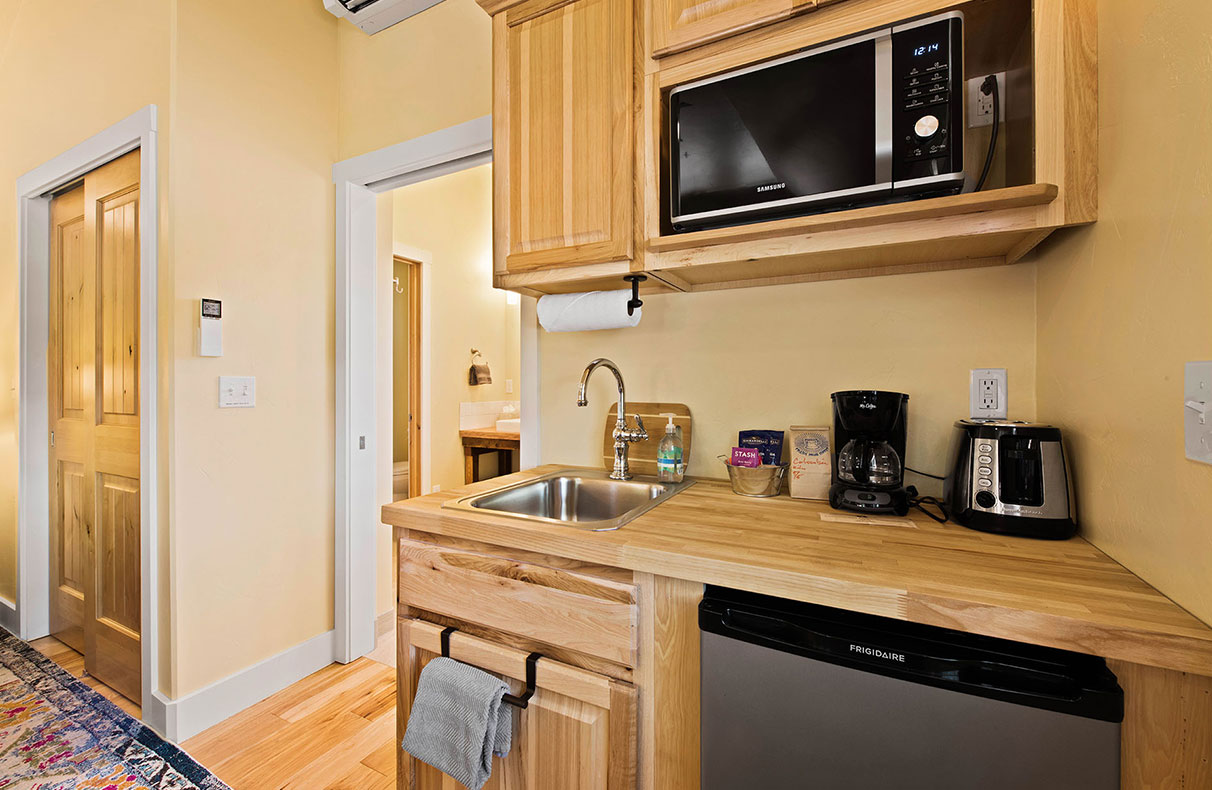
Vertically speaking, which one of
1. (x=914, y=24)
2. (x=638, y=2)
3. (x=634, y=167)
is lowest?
(x=634, y=167)

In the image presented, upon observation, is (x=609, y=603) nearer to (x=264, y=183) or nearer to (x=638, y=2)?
(x=638, y=2)

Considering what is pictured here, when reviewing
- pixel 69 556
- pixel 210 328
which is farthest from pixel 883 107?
pixel 69 556

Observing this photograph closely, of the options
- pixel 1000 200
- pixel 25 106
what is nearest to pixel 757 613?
pixel 1000 200

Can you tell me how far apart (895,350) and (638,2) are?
107 cm

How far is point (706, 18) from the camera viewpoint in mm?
1175

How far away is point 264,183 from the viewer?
1999mm

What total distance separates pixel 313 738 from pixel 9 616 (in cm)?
208

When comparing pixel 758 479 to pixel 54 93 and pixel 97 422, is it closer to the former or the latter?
pixel 97 422

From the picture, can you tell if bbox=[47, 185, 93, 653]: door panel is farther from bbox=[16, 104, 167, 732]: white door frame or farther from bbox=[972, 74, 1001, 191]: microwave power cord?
bbox=[972, 74, 1001, 191]: microwave power cord

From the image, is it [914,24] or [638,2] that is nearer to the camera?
[914,24]

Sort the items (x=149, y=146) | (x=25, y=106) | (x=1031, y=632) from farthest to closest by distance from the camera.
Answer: (x=25, y=106) < (x=149, y=146) < (x=1031, y=632)

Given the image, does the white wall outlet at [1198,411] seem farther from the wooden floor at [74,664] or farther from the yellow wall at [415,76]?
the wooden floor at [74,664]

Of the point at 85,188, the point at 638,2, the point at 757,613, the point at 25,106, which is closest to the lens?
the point at 757,613

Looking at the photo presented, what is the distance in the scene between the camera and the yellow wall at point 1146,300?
26.5 inches
